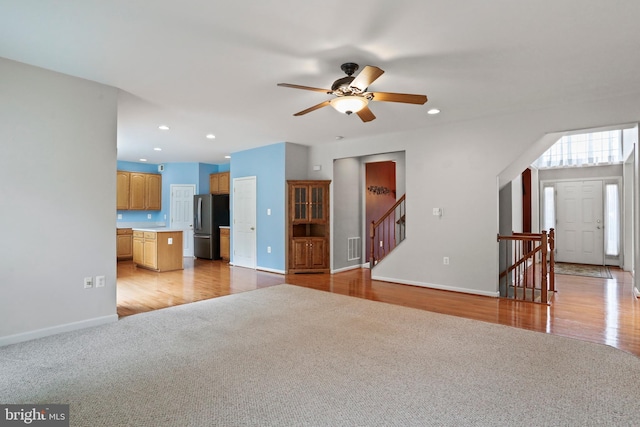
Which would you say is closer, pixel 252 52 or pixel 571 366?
pixel 571 366

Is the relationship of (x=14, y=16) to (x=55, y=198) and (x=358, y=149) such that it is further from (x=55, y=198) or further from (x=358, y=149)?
(x=358, y=149)

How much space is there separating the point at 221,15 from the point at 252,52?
558mm

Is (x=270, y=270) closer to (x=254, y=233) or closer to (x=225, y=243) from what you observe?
(x=254, y=233)

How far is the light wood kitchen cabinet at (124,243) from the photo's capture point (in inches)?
331

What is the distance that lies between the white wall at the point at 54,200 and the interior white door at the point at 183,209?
585cm

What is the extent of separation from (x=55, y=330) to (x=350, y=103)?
12.0ft

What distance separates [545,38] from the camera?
2.71 meters

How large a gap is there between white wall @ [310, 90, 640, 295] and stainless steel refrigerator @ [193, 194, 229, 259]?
463 cm

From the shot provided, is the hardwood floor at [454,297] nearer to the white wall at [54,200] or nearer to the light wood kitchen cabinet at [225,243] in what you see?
the white wall at [54,200]

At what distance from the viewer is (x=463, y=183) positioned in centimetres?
518

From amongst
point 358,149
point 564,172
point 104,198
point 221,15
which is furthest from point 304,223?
point 564,172

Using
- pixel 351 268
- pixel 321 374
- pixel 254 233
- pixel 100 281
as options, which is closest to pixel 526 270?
pixel 351 268

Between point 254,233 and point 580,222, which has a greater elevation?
point 580,222

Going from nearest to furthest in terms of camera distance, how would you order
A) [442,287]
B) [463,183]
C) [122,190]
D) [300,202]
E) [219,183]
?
[463,183] → [442,287] → [300,202] → [122,190] → [219,183]
